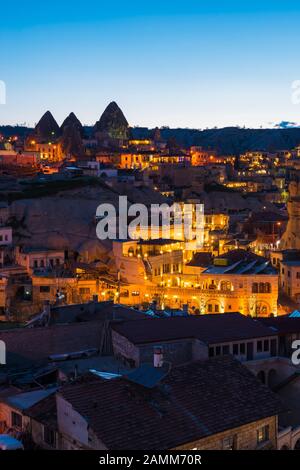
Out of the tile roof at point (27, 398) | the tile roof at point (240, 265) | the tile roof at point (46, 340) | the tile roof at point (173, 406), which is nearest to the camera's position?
the tile roof at point (173, 406)

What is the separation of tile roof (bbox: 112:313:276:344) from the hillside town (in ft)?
0.30

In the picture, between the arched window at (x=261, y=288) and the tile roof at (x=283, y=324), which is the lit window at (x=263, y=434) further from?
the arched window at (x=261, y=288)

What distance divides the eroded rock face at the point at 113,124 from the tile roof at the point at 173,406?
406 ft

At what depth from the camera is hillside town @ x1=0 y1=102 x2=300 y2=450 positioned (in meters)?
21.7

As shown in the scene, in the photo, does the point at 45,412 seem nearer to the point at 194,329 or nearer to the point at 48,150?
the point at 194,329

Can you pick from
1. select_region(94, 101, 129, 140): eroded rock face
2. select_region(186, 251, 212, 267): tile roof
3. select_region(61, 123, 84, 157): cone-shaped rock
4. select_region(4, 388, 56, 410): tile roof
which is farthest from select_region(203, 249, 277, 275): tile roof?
select_region(94, 101, 129, 140): eroded rock face

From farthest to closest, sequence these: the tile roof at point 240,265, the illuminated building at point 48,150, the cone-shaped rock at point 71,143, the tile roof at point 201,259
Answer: the illuminated building at point 48,150 → the cone-shaped rock at point 71,143 → the tile roof at point 201,259 → the tile roof at point 240,265

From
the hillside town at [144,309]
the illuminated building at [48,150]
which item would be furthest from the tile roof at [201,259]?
the illuminated building at [48,150]

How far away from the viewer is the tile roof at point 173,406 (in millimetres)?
20109

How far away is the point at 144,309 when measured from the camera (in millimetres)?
45344

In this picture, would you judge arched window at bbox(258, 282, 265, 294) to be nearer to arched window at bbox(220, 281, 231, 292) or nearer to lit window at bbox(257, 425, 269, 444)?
arched window at bbox(220, 281, 231, 292)

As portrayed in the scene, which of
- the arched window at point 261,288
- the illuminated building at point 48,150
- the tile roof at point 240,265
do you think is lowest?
the arched window at point 261,288

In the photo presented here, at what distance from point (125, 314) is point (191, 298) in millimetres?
11902

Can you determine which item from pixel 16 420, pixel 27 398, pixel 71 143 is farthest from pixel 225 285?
pixel 71 143
